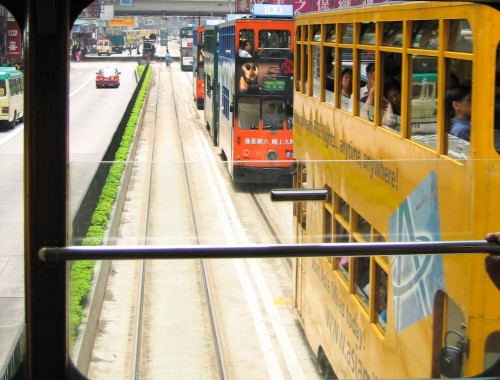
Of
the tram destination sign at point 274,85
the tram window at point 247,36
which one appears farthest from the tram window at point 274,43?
Result: the tram destination sign at point 274,85

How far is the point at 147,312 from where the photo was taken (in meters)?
3.27

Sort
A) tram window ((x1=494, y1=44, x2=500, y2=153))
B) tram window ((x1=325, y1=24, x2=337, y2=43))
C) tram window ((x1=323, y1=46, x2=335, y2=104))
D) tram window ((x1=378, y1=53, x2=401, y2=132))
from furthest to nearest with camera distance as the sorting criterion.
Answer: tram window ((x1=323, y1=46, x2=335, y2=104))
tram window ((x1=325, y1=24, x2=337, y2=43))
tram window ((x1=378, y1=53, x2=401, y2=132))
tram window ((x1=494, y1=44, x2=500, y2=153))

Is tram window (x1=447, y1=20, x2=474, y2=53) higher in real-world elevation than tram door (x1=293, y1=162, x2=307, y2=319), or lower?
higher

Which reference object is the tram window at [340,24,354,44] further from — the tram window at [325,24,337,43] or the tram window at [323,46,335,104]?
the tram window at [323,46,335,104]

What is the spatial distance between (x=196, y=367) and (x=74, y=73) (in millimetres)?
1068

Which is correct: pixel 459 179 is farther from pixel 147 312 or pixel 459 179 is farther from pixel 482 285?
pixel 147 312

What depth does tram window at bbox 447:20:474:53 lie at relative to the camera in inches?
133

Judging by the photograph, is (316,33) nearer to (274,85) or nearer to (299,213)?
(299,213)

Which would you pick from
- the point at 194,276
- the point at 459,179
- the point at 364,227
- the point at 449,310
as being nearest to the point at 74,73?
the point at 194,276

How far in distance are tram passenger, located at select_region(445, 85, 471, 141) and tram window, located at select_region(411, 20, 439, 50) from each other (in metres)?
0.22

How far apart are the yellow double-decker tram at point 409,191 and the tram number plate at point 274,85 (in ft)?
38.1

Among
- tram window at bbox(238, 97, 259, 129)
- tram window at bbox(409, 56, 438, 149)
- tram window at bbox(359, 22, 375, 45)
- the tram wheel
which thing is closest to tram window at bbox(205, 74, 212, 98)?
tram window at bbox(238, 97, 259, 129)

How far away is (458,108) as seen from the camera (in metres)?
3.64

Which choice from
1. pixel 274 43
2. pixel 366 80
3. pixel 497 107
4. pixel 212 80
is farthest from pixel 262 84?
pixel 497 107
